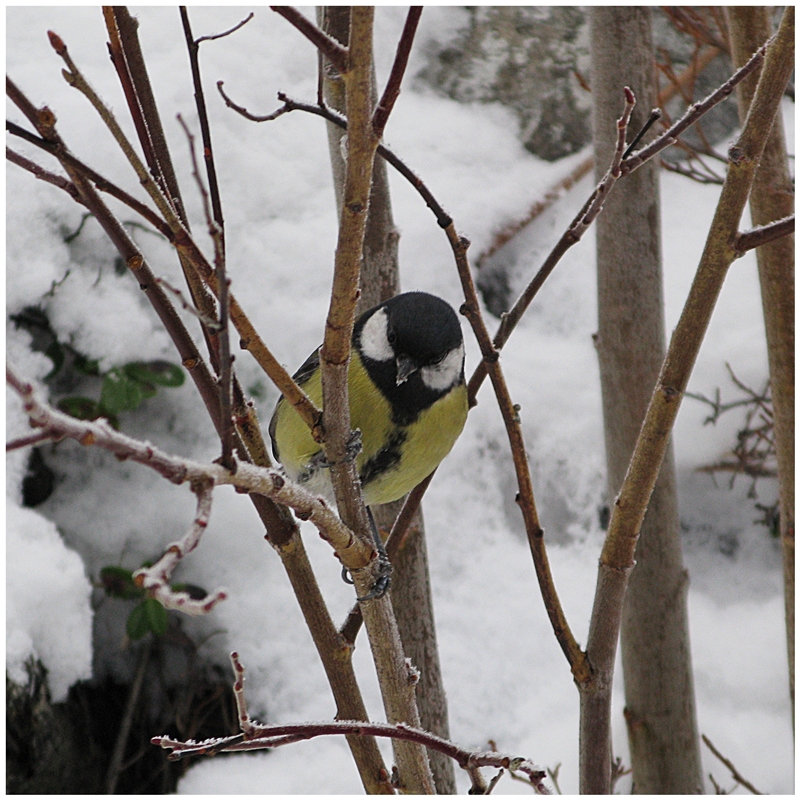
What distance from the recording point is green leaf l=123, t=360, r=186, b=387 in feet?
5.62

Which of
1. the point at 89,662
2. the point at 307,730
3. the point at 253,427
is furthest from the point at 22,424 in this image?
the point at 307,730

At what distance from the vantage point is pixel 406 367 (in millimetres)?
1108

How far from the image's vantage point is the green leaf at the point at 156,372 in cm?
171

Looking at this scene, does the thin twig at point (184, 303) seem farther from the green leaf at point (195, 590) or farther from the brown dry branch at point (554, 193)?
the brown dry branch at point (554, 193)

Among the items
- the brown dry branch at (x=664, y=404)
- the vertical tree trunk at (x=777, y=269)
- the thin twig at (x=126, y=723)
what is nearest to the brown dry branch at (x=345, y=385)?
the brown dry branch at (x=664, y=404)

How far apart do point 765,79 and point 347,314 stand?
0.40 metres

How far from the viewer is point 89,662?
1567mm

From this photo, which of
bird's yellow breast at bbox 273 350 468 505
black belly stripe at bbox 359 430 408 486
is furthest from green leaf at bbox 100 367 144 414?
black belly stripe at bbox 359 430 408 486

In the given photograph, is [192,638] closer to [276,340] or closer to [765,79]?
[276,340]

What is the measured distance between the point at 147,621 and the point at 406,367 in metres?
0.86

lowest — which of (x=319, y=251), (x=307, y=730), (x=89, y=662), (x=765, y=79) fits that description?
(x=307, y=730)

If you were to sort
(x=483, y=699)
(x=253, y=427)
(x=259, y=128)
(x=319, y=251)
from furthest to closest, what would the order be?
1. (x=259, y=128)
2. (x=319, y=251)
3. (x=483, y=699)
4. (x=253, y=427)

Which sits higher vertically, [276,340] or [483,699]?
[276,340]

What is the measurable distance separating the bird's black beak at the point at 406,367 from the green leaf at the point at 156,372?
2.55 feet
